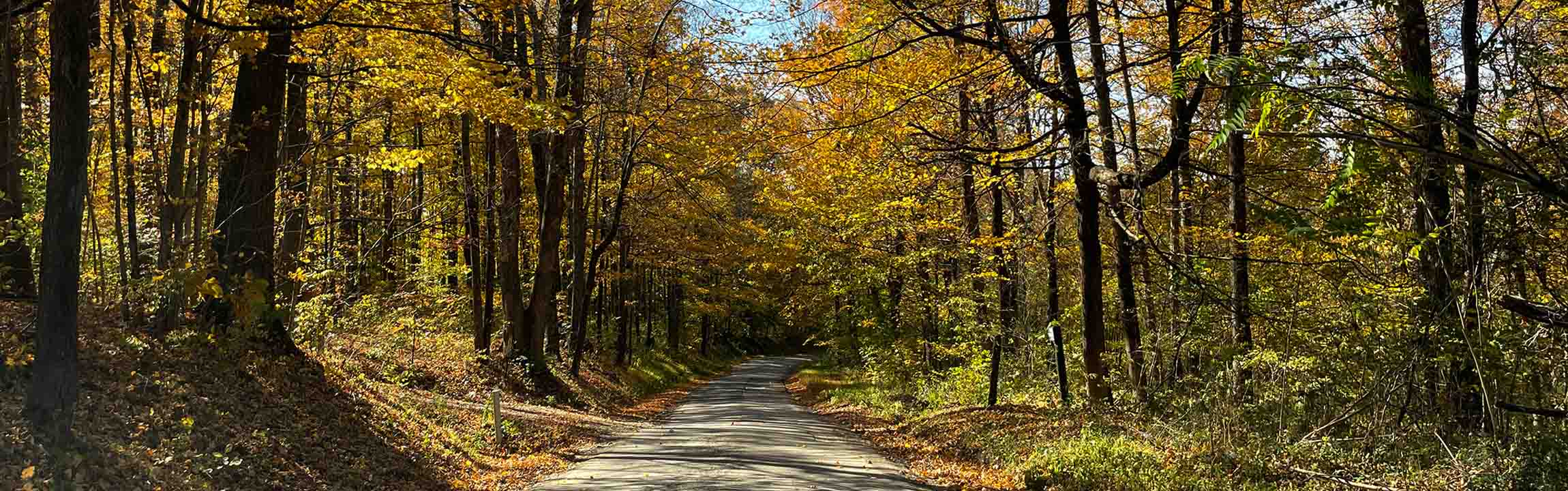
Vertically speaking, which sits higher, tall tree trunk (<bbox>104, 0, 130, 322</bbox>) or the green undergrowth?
tall tree trunk (<bbox>104, 0, 130, 322</bbox>)

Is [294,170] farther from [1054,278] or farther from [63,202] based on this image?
[1054,278]

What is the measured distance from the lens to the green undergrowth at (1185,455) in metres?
5.87

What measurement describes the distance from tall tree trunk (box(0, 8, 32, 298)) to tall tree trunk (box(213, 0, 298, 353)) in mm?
1696

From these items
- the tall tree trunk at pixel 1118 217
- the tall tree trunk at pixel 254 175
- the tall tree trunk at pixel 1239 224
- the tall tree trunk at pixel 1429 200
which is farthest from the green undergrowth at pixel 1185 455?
the tall tree trunk at pixel 254 175

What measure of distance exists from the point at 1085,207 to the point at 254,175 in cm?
932

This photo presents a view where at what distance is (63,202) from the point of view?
5.50 metres

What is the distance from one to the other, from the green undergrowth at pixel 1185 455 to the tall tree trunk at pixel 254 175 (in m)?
7.93

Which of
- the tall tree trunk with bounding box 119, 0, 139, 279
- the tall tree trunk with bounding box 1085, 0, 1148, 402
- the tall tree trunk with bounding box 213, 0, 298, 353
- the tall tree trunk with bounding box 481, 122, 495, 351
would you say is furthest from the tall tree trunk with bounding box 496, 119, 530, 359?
the tall tree trunk with bounding box 1085, 0, 1148, 402

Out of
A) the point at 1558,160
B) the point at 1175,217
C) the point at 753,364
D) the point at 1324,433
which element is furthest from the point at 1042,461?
the point at 753,364

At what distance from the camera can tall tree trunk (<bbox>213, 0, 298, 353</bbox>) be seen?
973 cm

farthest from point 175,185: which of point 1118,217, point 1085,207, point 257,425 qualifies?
point 1118,217

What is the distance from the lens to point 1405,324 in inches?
282

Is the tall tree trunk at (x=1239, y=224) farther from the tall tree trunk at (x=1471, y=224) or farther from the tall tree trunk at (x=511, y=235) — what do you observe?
the tall tree trunk at (x=511, y=235)

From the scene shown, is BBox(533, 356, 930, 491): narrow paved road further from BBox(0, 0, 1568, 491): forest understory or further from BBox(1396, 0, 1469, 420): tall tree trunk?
BBox(1396, 0, 1469, 420): tall tree trunk
